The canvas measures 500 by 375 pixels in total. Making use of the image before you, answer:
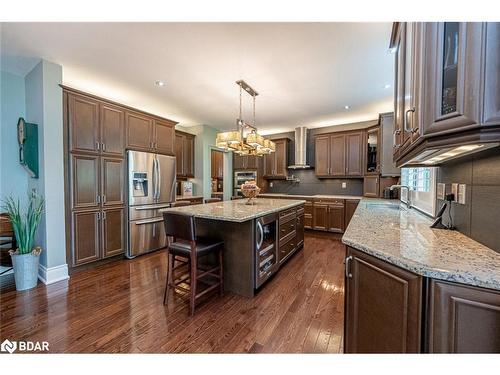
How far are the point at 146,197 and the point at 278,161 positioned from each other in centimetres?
341

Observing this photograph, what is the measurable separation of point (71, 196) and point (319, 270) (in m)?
3.38

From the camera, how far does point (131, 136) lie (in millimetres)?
3344

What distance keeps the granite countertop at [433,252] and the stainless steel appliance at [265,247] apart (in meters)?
1.06

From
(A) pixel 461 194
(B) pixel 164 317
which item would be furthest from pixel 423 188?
(B) pixel 164 317

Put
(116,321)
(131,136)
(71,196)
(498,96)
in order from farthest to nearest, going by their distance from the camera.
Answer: (131,136)
(71,196)
(116,321)
(498,96)

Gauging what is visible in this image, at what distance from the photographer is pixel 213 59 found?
7.91ft

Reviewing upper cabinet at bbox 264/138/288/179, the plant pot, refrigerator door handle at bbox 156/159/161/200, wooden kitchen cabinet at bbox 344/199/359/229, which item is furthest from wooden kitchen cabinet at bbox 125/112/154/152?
wooden kitchen cabinet at bbox 344/199/359/229

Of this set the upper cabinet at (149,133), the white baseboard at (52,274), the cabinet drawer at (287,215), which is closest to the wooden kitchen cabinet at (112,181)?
the upper cabinet at (149,133)

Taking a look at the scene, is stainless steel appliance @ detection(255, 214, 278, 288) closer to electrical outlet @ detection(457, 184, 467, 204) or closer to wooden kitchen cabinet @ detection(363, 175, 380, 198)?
electrical outlet @ detection(457, 184, 467, 204)

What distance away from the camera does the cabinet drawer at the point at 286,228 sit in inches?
111

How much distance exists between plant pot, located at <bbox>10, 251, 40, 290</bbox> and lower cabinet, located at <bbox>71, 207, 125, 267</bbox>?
38cm

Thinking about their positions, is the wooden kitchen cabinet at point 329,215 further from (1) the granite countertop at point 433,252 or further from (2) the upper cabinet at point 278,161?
(1) the granite countertop at point 433,252
